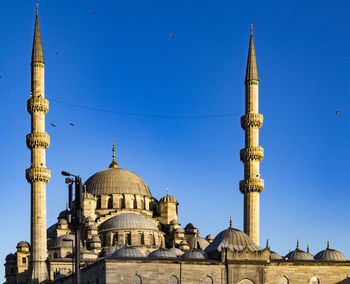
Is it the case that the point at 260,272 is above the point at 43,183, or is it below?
below

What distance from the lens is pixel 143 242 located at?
64.2m

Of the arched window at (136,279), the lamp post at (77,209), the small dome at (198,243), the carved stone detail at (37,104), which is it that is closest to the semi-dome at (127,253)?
the arched window at (136,279)

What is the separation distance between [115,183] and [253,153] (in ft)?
62.6

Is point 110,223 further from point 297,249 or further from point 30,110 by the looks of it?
point 297,249

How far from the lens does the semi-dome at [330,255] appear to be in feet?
169

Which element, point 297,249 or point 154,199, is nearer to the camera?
point 297,249

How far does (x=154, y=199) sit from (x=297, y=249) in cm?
2271

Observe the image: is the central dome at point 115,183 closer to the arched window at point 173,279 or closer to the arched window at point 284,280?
the arched window at point 173,279

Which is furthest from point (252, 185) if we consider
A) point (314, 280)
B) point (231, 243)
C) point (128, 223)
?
point (128, 223)

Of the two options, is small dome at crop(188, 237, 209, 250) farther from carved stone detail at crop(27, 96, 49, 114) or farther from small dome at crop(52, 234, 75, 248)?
carved stone detail at crop(27, 96, 49, 114)

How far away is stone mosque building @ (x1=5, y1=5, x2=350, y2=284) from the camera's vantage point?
4612 centimetres

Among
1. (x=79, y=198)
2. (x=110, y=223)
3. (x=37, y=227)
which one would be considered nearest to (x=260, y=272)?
(x=37, y=227)

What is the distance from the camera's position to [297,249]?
178 ft

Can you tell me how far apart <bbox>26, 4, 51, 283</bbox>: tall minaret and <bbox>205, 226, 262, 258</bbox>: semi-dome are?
14.0 meters
